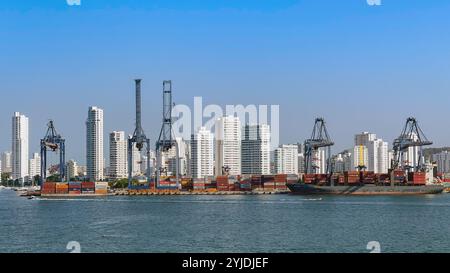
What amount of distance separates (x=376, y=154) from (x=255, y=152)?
44.3ft

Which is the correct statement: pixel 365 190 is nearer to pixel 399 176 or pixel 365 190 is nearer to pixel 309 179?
pixel 399 176

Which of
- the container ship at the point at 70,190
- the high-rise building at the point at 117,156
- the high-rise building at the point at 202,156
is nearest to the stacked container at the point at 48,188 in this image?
the container ship at the point at 70,190

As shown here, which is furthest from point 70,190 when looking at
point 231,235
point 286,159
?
point 231,235

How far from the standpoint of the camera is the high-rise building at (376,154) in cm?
5581

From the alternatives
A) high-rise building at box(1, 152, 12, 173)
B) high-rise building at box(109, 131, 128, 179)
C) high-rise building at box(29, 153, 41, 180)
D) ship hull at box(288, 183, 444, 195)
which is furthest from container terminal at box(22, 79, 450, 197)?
high-rise building at box(1, 152, 12, 173)

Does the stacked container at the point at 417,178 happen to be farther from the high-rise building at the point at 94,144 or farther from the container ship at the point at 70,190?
the high-rise building at the point at 94,144

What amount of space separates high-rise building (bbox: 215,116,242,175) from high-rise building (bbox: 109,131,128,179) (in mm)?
18213

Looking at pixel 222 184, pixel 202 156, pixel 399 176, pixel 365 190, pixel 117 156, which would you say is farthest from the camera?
pixel 117 156

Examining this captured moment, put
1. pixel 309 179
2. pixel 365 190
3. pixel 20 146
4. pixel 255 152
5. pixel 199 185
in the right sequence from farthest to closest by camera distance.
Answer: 1. pixel 20 146
2. pixel 255 152
3. pixel 199 185
4. pixel 309 179
5. pixel 365 190

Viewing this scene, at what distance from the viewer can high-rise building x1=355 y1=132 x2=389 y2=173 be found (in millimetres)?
55812

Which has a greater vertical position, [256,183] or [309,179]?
[309,179]

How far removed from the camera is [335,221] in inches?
557

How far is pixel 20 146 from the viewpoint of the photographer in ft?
226

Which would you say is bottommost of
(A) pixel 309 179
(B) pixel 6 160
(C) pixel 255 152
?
(A) pixel 309 179
